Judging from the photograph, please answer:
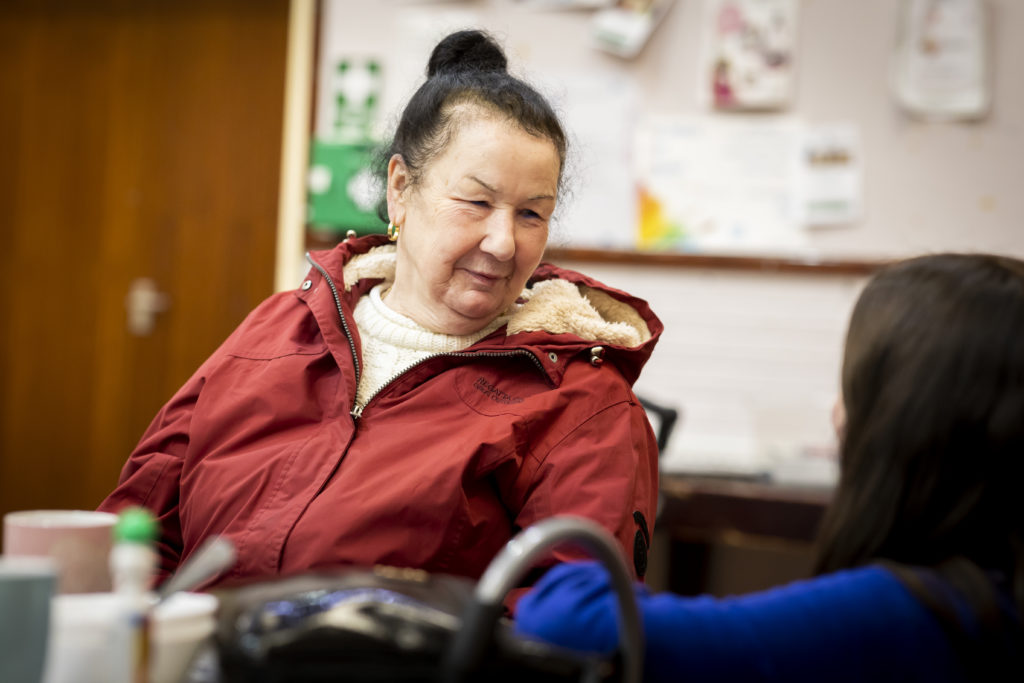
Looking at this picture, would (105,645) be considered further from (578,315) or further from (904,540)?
(578,315)

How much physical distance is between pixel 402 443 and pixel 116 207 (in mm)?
2615

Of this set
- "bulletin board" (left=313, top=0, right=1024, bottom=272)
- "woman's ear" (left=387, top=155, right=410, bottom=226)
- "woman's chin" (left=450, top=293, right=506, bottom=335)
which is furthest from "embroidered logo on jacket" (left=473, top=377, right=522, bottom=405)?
"bulletin board" (left=313, top=0, right=1024, bottom=272)

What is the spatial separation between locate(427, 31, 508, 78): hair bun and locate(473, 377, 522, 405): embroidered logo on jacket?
52 centimetres

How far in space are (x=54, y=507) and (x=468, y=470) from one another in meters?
2.80

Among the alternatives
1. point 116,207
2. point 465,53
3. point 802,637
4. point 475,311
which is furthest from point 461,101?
point 116,207

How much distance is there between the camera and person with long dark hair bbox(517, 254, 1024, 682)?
2.68 feet

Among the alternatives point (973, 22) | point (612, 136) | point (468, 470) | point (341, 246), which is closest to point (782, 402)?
point (612, 136)

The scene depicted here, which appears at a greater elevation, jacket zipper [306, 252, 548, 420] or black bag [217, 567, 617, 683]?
jacket zipper [306, 252, 548, 420]

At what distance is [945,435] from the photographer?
89cm

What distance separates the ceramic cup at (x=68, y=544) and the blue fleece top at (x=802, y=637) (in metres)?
0.45

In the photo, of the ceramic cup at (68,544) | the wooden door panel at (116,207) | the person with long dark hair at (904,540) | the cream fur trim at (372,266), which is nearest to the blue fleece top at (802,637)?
the person with long dark hair at (904,540)

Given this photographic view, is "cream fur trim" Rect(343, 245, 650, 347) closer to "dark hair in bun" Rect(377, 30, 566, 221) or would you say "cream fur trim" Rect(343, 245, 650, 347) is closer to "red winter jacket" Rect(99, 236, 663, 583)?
"red winter jacket" Rect(99, 236, 663, 583)

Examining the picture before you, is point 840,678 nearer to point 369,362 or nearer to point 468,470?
point 468,470

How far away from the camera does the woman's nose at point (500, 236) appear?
1.44m
